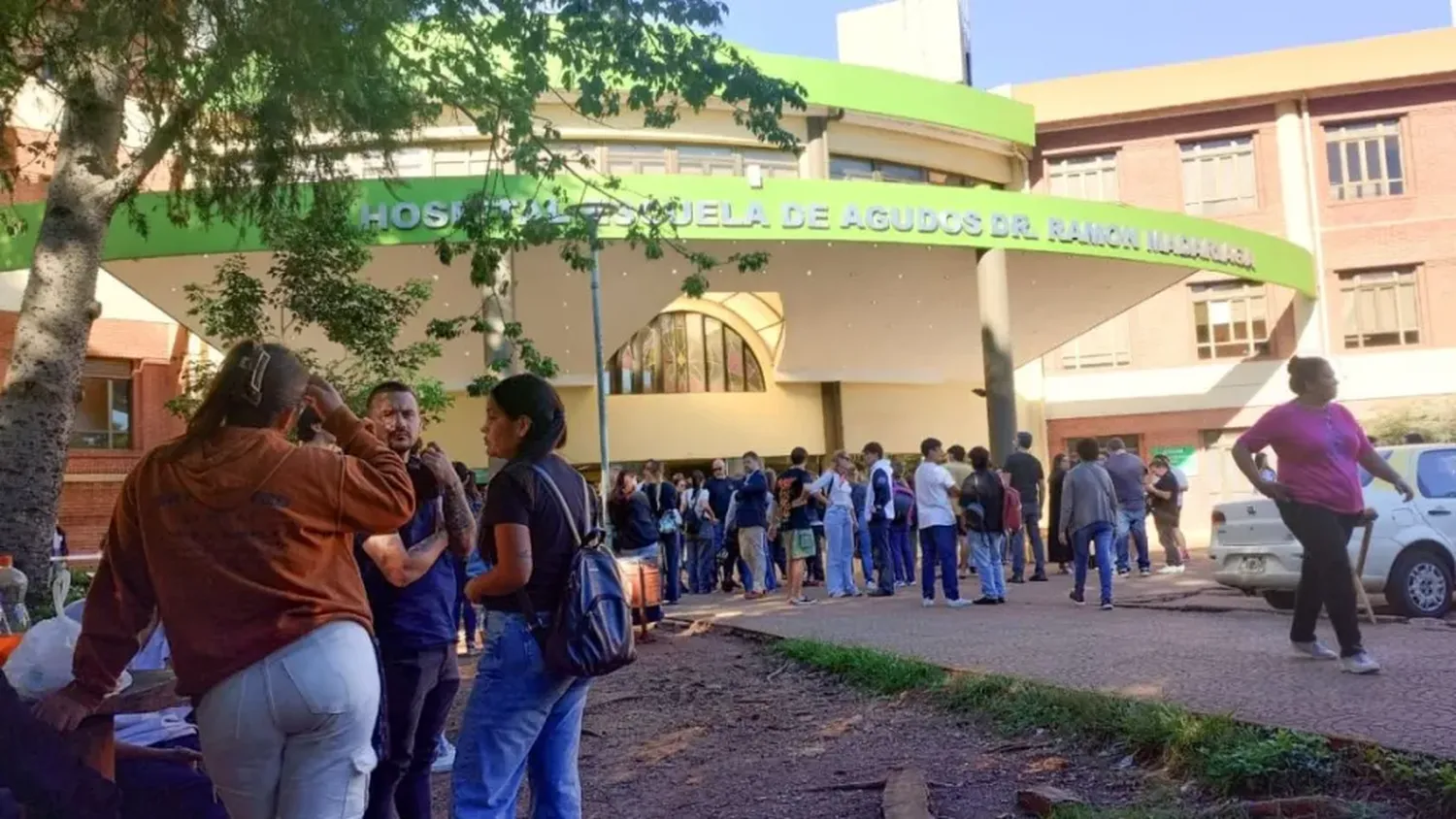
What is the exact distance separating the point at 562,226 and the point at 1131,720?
5.98 metres

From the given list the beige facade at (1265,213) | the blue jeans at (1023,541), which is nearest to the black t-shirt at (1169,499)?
the blue jeans at (1023,541)

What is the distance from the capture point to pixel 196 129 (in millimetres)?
10438

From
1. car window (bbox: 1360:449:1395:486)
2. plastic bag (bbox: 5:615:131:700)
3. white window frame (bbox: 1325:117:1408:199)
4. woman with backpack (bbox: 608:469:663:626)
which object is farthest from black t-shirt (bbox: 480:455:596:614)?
white window frame (bbox: 1325:117:1408:199)

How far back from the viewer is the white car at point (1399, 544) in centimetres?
1013

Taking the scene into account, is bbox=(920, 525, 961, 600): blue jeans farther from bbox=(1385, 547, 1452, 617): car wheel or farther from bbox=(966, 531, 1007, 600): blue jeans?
bbox=(1385, 547, 1452, 617): car wheel

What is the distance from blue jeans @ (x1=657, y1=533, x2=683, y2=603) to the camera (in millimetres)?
15703

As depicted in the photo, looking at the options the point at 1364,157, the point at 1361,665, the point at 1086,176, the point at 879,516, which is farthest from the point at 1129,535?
the point at 1364,157

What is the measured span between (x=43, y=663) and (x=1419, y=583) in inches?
395

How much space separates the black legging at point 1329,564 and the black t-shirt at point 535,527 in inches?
181

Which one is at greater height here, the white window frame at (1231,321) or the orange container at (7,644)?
the white window frame at (1231,321)

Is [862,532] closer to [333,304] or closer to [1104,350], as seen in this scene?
[333,304]

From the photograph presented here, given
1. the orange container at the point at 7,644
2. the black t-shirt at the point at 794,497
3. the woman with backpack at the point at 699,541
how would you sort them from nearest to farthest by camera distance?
the orange container at the point at 7,644 → the black t-shirt at the point at 794,497 → the woman with backpack at the point at 699,541

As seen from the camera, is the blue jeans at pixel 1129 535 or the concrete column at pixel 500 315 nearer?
the concrete column at pixel 500 315

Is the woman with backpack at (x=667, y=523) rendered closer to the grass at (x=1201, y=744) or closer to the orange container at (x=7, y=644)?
the grass at (x=1201, y=744)
